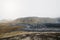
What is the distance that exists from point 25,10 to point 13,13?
7.8 inches

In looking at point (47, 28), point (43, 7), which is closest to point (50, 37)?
point (47, 28)

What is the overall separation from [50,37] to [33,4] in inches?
23.0

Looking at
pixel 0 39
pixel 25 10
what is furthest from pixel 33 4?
pixel 0 39

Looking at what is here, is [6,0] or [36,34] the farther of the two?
[6,0]

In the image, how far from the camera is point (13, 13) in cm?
Result: 170

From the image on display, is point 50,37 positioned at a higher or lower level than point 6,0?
lower

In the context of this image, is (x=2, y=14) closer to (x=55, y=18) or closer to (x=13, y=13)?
(x=13, y=13)

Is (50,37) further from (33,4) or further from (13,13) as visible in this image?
(13,13)

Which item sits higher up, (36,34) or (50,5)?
(50,5)

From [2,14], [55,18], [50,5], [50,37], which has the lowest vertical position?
[50,37]

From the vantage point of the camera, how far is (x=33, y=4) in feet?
5.57

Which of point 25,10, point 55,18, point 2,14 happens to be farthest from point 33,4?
point 2,14

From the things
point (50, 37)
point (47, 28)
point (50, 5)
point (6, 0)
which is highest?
point (6, 0)

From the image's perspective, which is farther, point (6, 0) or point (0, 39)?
point (6, 0)
